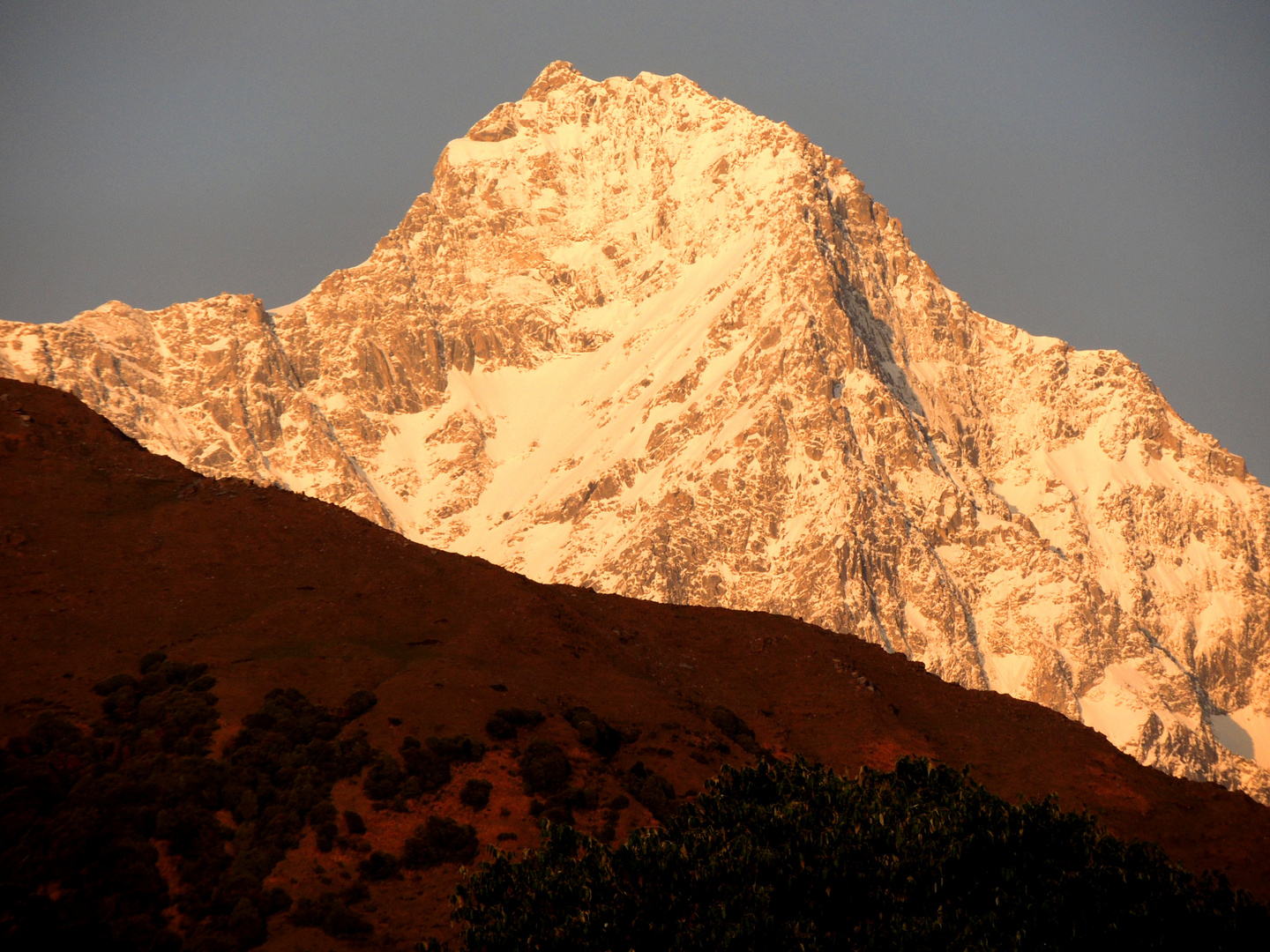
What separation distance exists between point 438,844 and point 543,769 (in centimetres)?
644

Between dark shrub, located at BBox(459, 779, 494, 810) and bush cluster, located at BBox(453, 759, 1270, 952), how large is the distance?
13.2m

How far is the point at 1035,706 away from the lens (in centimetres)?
8550

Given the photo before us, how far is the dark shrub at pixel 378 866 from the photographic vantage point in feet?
183

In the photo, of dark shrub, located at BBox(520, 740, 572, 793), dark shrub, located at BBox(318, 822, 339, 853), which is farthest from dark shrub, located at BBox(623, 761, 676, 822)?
dark shrub, located at BBox(318, 822, 339, 853)

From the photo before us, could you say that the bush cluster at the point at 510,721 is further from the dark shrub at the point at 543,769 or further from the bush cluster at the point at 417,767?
the dark shrub at the point at 543,769

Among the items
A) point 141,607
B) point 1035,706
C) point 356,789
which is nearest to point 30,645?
point 141,607

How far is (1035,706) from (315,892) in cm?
4972

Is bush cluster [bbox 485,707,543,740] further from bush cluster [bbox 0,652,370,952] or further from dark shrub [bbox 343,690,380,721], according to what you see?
bush cluster [bbox 0,652,370,952]

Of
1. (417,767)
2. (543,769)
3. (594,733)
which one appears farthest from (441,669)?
(543,769)

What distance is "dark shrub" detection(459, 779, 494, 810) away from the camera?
2366 inches

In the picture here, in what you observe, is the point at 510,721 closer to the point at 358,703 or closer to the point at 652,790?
the point at 358,703

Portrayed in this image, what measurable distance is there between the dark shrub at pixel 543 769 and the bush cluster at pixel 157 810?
24.3 ft

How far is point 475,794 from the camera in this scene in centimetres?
6025

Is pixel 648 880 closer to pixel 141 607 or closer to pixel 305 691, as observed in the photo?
pixel 305 691
